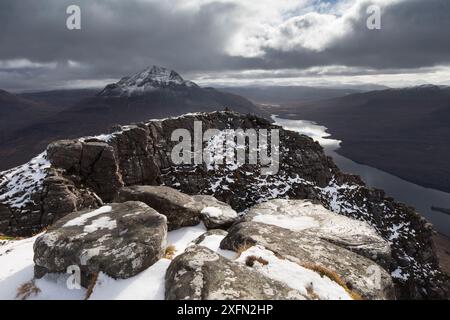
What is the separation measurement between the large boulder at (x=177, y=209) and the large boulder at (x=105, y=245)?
4615mm

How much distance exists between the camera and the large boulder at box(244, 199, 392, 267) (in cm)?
1695

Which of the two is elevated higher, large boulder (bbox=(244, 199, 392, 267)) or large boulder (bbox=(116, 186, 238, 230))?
large boulder (bbox=(116, 186, 238, 230))

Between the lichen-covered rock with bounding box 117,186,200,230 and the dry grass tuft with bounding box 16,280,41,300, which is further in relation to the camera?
the lichen-covered rock with bounding box 117,186,200,230

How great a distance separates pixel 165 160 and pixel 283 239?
47.7 m

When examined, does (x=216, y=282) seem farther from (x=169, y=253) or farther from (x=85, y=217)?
(x=85, y=217)

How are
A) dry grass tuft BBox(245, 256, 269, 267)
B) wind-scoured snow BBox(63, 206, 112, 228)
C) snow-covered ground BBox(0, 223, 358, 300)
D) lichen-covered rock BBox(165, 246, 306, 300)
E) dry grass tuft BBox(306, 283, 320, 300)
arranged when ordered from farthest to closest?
wind-scoured snow BBox(63, 206, 112, 228)
dry grass tuft BBox(245, 256, 269, 267)
snow-covered ground BBox(0, 223, 358, 300)
dry grass tuft BBox(306, 283, 320, 300)
lichen-covered rock BBox(165, 246, 306, 300)

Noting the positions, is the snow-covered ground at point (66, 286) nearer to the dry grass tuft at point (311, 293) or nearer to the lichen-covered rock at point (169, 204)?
the lichen-covered rock at point (169, 204)

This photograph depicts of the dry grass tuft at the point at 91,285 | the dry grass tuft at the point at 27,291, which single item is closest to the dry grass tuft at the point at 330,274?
the dry grass tuft at the point at 91,285

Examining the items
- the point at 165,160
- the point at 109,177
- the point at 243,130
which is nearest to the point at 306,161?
the point at 243,130

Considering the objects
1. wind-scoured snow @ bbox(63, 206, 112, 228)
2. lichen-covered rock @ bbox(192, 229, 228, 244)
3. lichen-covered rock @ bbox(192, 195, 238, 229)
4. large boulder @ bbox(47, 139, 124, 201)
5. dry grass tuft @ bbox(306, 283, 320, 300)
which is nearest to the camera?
dry grass tuft @ bbox(306, 283, 320, 300)

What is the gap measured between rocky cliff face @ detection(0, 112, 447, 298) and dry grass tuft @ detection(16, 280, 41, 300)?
2057 centimetres

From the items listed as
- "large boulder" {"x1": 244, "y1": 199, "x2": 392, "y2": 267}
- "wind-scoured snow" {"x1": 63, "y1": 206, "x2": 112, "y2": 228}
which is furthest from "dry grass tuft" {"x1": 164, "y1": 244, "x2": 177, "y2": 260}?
"large boulder" {"x1": 244, "y1": 199, "x2": 392, "y2": 267}

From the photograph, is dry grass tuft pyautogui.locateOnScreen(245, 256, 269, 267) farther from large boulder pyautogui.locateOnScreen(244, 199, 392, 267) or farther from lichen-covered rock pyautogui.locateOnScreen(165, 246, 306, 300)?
large boulder pyautogui.locateOnScreen(244, 199, 392, 267)

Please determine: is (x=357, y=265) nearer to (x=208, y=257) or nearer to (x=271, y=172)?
(x=208, y=257)
